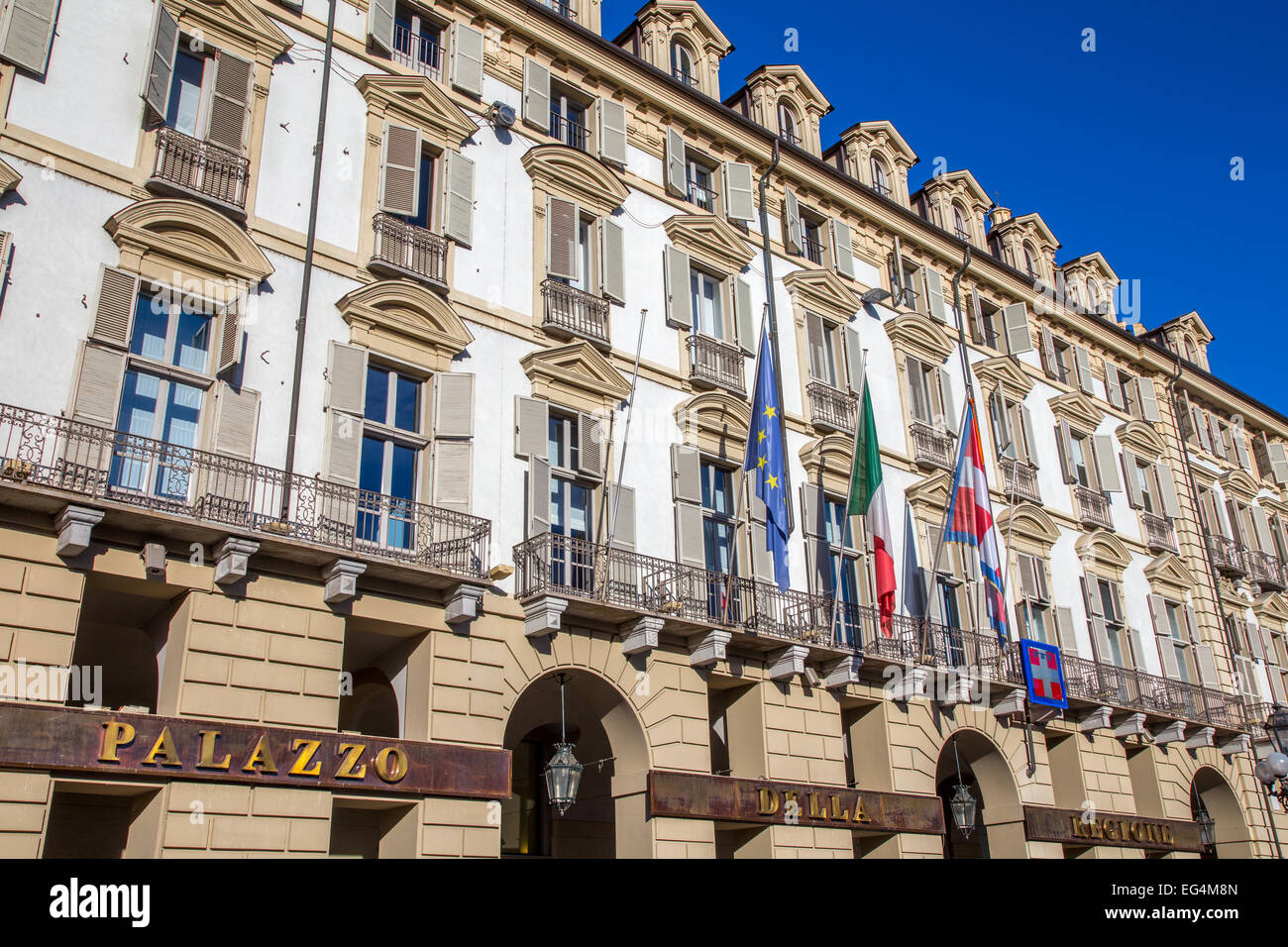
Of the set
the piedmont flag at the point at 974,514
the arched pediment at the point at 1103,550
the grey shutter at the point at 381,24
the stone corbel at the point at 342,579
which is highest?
the grey shutter at the point at 381,24

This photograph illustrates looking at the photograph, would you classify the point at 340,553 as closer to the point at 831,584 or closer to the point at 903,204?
the point at 831,584

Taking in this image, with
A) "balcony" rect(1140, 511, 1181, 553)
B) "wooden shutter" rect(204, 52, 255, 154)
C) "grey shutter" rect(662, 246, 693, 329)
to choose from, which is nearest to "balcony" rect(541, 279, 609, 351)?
"grey shutter" rect(662, 246, 693, 329)

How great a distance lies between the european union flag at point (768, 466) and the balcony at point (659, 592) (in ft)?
2.22

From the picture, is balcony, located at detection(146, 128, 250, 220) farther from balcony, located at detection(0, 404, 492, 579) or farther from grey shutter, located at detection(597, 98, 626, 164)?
grey shutter, located at detection(597, 98, 626, 164)

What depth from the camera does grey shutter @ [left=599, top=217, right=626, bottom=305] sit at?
19.2 metres

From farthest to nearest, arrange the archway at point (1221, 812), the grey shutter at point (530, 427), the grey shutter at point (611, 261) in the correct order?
the archway at point (1221, 812) < the grey shutter at point (611, 261) < the grey shutter at point (530, 427)

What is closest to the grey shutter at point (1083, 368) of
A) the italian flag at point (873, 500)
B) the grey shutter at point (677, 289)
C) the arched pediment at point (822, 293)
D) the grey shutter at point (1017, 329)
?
the grey shutter at point (1017, 329)

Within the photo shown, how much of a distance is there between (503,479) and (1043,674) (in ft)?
42.4

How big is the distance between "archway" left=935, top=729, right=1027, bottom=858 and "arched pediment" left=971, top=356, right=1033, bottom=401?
9708 mm

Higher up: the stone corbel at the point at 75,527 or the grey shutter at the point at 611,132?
the grey shutter at the point at 611,132

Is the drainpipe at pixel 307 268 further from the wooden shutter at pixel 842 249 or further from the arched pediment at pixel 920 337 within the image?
the arched pediment at pixel 920 337

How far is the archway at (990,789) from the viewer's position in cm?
2127

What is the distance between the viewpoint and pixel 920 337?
83.7ft

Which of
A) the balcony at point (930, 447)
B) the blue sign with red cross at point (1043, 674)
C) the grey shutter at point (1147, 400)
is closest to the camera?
the blue sign with red cross at point (1043, 674)
